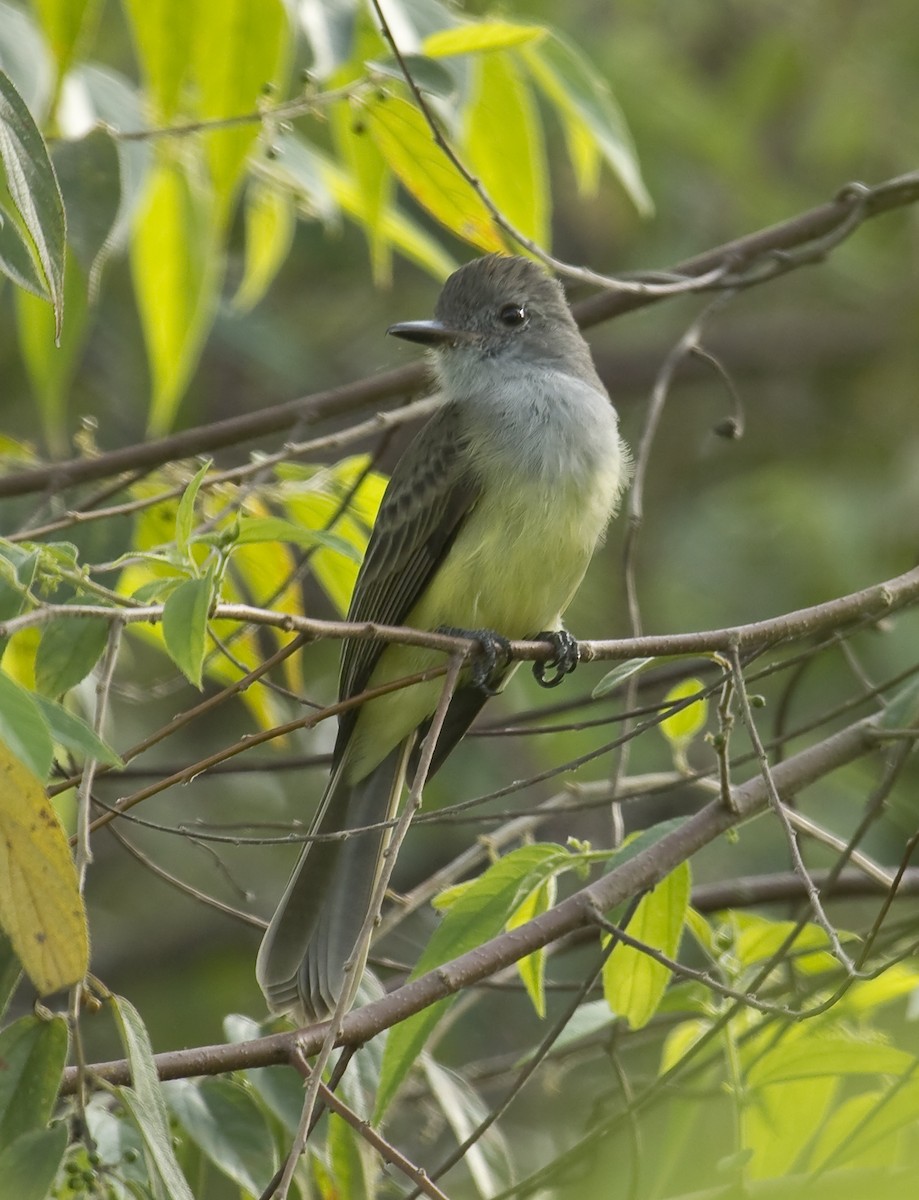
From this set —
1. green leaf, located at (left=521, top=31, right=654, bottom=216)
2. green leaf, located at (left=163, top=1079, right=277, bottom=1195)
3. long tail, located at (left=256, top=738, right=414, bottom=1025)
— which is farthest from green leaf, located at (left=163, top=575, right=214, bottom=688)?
green leaf, located at (left=521, top=31, right=654, bottom=216)

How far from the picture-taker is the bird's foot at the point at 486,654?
134 inches

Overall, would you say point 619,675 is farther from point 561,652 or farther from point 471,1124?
point 471,1124

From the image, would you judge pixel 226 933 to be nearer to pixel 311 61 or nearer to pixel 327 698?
pixel 327 698

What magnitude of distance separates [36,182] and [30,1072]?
3.63 feet

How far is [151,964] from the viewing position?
6.46 m

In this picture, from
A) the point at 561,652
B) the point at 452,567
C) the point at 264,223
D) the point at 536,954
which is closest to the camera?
the point at 536,954

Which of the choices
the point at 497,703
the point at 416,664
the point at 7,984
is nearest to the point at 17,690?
the point at 7,984

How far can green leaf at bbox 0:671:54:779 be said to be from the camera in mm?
1648

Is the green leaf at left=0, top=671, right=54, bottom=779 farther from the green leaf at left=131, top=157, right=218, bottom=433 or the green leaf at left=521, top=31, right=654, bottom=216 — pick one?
the green leaf at left=521, top=31, right=654, bottom=216

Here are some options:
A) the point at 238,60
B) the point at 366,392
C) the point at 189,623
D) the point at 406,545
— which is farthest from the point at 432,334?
the point at 189,623

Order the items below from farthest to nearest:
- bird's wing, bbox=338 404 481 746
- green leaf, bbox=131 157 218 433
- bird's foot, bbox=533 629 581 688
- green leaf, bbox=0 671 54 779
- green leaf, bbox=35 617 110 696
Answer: bird's wing, bbox=338 404 481 746 → green leaf, bbox=131 157 218 433 → bird's foot, bbox=533 629 581 688 → green leaf, bbox=35 617 110 696 → green leaf, bbox=0 671 54 779

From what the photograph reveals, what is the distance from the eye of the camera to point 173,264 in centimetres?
356

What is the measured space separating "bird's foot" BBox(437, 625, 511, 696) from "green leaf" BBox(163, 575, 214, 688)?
1.28m

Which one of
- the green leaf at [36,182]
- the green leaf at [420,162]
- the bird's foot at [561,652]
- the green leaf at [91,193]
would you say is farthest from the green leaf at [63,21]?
the bird's foot at [561,652]
